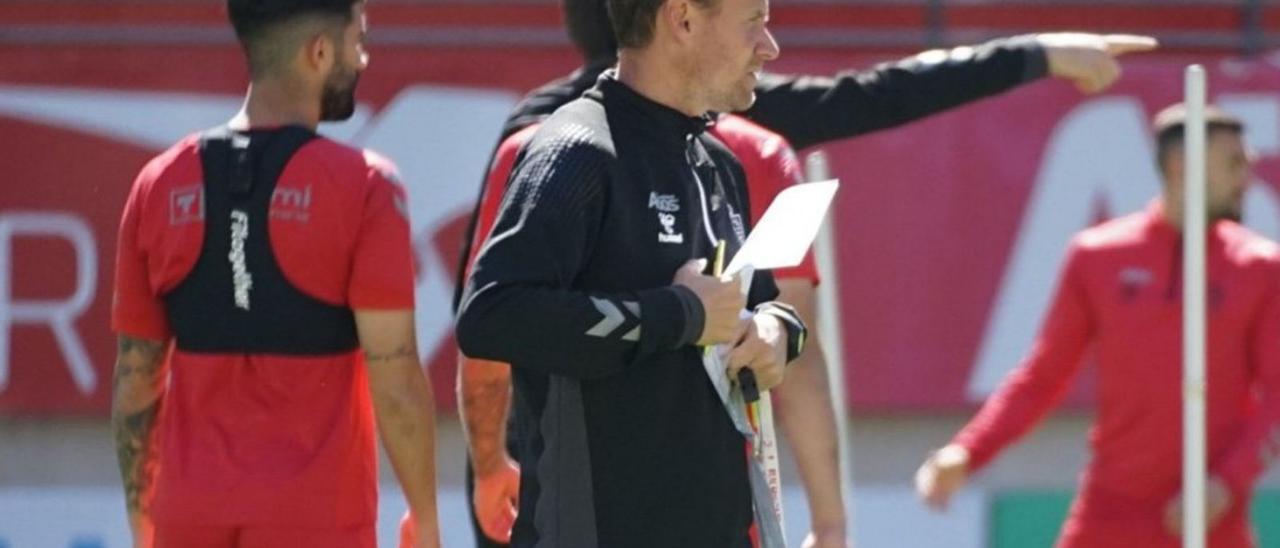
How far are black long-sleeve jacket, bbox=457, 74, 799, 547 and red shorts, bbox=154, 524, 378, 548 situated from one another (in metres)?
0.79

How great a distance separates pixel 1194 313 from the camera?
5273 millimetres

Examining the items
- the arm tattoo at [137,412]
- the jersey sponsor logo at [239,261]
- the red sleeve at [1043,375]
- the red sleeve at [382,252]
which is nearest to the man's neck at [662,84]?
the red sleeve at [382,252]

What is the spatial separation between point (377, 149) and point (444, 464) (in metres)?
1.12

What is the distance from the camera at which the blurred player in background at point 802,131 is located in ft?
14.4

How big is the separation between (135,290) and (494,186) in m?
0.67

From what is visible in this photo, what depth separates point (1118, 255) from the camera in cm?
616

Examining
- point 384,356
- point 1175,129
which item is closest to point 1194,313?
point 1175,129

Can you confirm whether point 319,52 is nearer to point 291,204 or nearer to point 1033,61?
point 291,204

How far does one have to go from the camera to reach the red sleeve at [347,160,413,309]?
421 centimetres

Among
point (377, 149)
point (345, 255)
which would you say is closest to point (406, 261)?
point (345, 255)

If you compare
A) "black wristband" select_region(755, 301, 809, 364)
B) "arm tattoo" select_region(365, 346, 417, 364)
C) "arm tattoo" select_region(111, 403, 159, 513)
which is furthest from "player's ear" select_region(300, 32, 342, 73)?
"black wristband" select_region(755, 301, 809, 364)

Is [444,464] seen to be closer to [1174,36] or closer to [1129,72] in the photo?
[1129,72]

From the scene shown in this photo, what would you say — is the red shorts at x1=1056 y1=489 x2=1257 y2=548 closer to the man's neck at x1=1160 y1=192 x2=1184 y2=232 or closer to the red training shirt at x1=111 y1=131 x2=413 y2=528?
the man's neck at x1=1160 y1=192 x2=1184 y2=232

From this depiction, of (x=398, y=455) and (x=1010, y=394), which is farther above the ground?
(x=398, y=455)
